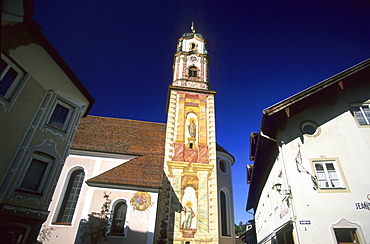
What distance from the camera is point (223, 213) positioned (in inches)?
724

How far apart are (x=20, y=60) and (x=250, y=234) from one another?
28.9m

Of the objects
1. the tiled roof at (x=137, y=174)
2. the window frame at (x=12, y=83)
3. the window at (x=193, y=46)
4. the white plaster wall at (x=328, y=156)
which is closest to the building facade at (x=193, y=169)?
the tiled roof at (x=137, y=174)

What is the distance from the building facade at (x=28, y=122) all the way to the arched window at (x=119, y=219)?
14.9ft

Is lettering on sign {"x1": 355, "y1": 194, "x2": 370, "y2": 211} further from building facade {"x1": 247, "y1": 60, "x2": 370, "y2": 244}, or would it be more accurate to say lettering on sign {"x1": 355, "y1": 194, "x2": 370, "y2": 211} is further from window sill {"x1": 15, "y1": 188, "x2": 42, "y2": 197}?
Answer: window sill {"x1": 15, "y1": 188, "x2": 42, "y2": 197}

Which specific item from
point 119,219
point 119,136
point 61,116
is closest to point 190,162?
point 119,219

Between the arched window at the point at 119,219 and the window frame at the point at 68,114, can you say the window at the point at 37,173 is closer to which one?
the window frame at the point at 68,114

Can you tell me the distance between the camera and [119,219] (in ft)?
47.8

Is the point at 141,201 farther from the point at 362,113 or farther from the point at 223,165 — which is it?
the point at 362,113

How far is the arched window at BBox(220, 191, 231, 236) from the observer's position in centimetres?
1769

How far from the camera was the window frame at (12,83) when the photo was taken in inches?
366

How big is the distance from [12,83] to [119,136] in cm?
1135

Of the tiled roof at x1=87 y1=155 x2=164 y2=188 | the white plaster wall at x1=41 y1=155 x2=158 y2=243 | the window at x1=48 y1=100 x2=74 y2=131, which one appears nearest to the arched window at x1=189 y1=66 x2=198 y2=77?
A: the tiled roof at x1=87 y1=155 x2=164 y2=188

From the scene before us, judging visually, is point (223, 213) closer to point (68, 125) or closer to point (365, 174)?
point (365, 174)

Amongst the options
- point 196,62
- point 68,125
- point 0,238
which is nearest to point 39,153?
point 68,125
